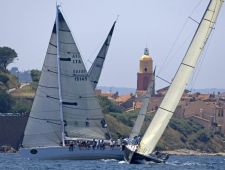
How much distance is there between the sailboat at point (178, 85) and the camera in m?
68.7

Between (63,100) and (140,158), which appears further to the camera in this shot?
(63,100)

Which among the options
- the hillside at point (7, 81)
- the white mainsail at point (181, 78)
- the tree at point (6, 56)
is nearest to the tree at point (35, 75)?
the hillside at point (7, 81)

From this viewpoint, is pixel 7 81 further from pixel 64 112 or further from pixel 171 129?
pixel 64 112

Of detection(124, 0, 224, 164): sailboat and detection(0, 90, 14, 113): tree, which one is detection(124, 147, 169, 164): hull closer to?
detection(124, 0, 224, 164): sailboat

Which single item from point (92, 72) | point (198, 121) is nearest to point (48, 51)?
point (92, 72)

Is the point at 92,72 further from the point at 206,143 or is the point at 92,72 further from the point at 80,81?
the point at 206,143

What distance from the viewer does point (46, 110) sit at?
3142 inches

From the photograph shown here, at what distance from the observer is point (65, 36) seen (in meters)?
80.3

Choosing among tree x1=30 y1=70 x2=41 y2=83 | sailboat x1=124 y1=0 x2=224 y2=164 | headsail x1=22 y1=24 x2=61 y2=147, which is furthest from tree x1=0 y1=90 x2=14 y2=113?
sailboat x1=124 y1=0 x2=224 y2=164

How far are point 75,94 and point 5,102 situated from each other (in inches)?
2553

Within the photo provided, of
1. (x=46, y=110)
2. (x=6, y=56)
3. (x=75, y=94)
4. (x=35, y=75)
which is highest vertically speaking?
(x=6, y=56)

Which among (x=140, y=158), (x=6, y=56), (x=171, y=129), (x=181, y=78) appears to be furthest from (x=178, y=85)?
(x=6, y=56)

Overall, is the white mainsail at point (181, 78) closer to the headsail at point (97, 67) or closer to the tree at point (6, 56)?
the headsail at point (97, 67)

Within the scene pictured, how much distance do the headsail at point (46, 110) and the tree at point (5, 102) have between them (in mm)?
63666
